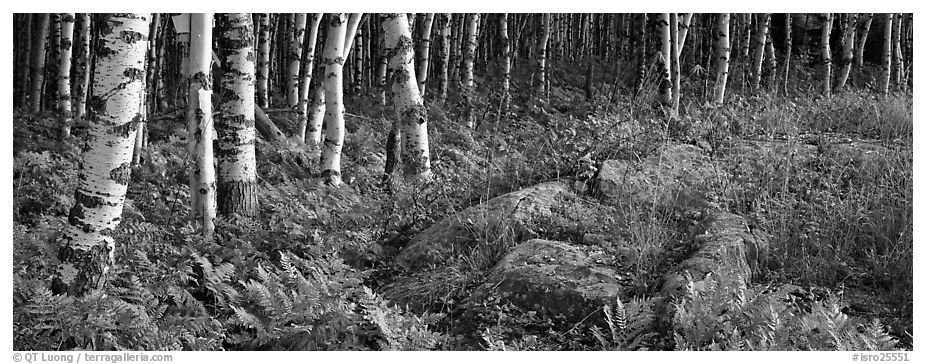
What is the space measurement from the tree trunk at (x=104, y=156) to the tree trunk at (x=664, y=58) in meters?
9.94

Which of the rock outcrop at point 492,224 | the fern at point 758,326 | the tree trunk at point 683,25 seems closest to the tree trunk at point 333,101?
the rock outcrop at point 492,224

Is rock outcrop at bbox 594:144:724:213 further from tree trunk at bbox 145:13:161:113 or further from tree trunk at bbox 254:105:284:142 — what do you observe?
tree trunk at bbox 145:13:161:113

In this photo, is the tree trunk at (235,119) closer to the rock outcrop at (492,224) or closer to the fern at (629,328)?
the rock outcrop at (492,224)

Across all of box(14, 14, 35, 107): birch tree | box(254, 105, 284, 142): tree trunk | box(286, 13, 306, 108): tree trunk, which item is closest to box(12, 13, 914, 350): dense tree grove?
box(254, 105, 284, 142): tree trunk

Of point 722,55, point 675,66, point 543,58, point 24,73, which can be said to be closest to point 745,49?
point 543,58

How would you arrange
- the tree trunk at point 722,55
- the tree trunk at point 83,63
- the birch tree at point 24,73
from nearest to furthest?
the tree trunk at point 83,63 < the tree trunk at point 722,55 < the birch tree at point 24,73

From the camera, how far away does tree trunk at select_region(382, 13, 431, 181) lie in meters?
8.34

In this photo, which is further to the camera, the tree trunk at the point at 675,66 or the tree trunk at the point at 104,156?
the tree trunk at the point at 675,66

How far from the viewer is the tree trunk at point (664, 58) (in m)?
12.5

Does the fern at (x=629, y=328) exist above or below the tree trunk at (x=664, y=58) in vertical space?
below

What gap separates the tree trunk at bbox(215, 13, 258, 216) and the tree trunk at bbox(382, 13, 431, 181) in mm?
1783

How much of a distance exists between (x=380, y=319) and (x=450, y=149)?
8.33m

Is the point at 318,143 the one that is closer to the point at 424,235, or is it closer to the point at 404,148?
the point at 404,148

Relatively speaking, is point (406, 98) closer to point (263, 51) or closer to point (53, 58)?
point (263, 51)
